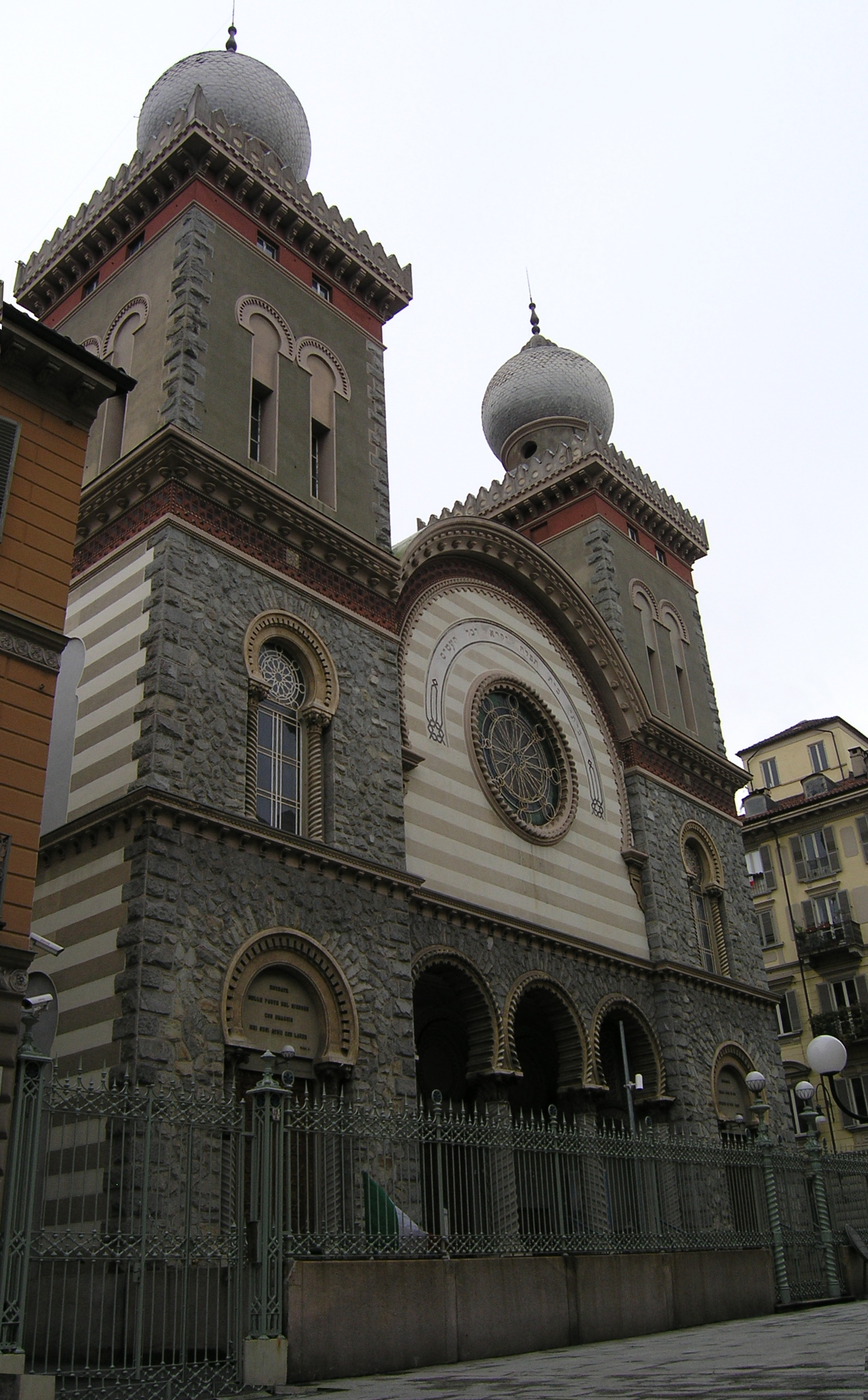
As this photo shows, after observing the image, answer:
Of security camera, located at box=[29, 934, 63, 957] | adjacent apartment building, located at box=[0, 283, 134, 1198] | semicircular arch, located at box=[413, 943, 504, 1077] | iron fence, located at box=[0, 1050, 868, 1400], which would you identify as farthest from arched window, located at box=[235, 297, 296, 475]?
iron fence, located at box=[0, 1050, 868, 1400]

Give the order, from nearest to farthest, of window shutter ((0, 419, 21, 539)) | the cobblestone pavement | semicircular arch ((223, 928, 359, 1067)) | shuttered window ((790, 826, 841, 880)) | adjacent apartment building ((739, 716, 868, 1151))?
the cobblestone pavement < window shutter ((0, 419, 21, 539)) < semicircular arch ((223, 928, 359, 1067)) < adjacent apartment building ((739, 716, 868, 1151)) < shuttered window ((790, 826, 841, 880))

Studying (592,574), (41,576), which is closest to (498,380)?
(592,574)

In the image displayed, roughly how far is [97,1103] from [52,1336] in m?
3.87

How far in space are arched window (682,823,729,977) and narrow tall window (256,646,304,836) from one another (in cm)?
1294

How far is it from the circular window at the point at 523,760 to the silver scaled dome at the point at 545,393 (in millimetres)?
11824

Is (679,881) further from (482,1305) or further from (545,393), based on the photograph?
(482,1305)

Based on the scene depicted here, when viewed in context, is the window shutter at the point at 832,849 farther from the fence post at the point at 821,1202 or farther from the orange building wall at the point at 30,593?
the orange building wall at the point at 30,593

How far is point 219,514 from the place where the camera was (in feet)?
64.5

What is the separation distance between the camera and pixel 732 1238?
18578 millimetres

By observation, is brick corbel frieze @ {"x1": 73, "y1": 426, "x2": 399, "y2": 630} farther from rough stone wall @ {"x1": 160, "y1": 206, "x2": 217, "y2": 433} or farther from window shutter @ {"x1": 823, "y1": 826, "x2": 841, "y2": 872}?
window shutter @ {"x1": 823, "y1": 826, "x2": 841, "y2": 872}

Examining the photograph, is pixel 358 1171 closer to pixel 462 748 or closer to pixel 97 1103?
pixel 97 1103

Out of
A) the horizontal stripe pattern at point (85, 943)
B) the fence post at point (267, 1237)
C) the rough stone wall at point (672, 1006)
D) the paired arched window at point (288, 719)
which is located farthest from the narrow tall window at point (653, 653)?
the fence post at point (267, 1237)

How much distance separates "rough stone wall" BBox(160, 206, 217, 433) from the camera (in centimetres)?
2000

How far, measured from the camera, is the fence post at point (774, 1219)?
19547mm
